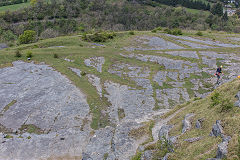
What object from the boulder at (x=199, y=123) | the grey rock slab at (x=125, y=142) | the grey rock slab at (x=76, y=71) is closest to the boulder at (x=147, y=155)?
the grey rock slab at (x=125, y=142)

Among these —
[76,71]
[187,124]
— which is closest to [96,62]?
[76,71]

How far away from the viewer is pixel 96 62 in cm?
3494

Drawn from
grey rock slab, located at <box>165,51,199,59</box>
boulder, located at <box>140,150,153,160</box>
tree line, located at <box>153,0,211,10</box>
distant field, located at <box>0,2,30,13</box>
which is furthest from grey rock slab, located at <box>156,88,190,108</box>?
tree line, located at <box>153,0,211,10</box>

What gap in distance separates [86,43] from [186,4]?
119m

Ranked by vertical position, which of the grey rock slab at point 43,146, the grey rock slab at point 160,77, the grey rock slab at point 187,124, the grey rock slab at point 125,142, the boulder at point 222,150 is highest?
the boulder at point 222,150

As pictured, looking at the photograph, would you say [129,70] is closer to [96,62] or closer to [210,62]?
[96,62]

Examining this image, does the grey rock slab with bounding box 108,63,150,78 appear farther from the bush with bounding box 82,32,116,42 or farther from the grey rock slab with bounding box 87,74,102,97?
the bush with bounding box 82,32,116,42

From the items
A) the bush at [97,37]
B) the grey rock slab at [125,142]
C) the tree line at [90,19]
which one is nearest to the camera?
the grey rock slab at [125,142]

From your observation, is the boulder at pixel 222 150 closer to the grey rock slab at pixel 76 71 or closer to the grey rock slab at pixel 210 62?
the grey rock slab at pixel 76 71

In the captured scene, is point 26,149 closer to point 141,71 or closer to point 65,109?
point 65,109

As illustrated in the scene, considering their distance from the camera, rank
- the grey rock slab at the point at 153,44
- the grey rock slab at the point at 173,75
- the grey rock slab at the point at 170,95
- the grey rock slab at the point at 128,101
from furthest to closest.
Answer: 1. the grey rock slab at the point at 153,44
2. the grey rock slab at the point at 173,75
3. the grey rock slab at the point at 170,95
4. the grey rock slab at the point at 128,101

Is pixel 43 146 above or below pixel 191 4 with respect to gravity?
below

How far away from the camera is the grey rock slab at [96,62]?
110 ft

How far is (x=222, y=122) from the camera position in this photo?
1113 cm
